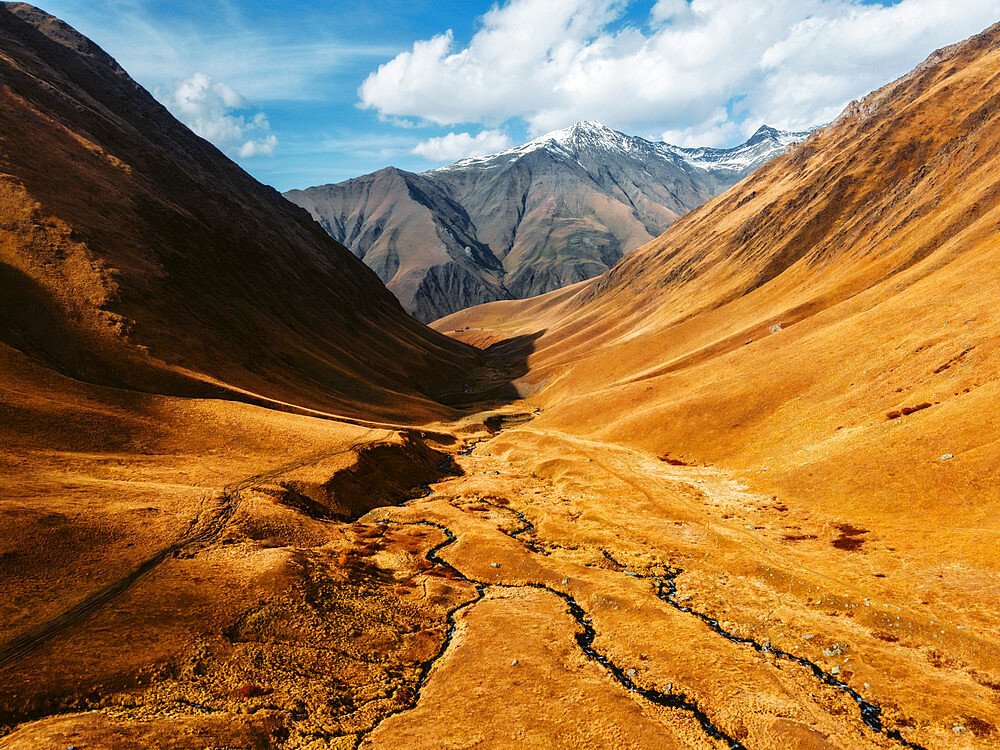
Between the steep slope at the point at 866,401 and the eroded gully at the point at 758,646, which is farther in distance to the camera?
the steep slope at the point at 866,401

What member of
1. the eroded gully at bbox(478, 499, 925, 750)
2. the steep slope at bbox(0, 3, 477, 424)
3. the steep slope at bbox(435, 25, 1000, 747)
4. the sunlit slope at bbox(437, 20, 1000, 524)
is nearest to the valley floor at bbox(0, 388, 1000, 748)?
the eroded gully at bbox(478, 499, 925, 750)

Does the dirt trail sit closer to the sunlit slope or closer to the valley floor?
the valley floor

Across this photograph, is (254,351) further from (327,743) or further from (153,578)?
(327,743)

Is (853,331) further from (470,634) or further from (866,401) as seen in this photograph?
(470,634)

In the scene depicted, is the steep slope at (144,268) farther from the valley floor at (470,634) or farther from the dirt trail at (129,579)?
the valley floor at (470,634)

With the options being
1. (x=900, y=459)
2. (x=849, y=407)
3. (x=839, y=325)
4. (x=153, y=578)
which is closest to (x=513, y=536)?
(x=153, y=578)

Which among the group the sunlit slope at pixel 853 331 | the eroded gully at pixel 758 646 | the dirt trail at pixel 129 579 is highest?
the sunlit slope at pixel 853 331

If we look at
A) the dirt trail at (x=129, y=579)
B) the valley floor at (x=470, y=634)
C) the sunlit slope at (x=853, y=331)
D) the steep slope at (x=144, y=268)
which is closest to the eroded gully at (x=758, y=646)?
the valley floor at (x=470, y=634)
